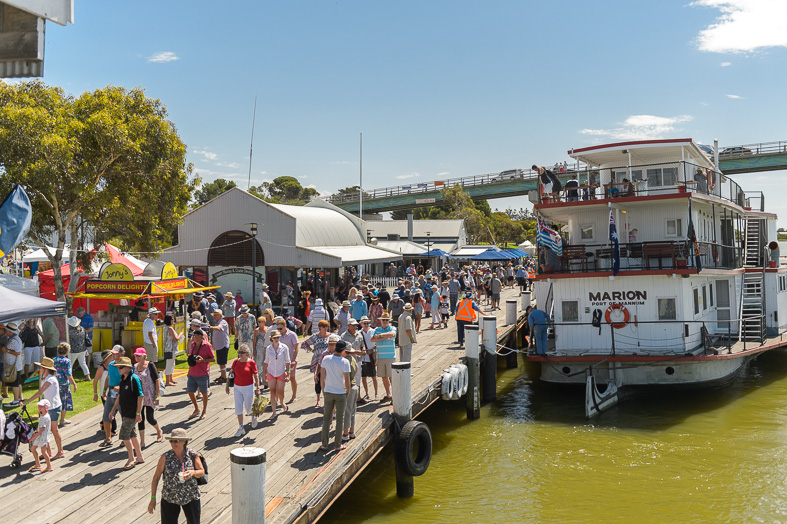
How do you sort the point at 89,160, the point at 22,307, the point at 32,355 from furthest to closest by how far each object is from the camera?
1. the point at 89,160
2. the point at 32,355
3. the point at 22,307

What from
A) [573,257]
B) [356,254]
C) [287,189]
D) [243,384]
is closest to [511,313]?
[573,257]

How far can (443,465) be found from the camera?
13133mm

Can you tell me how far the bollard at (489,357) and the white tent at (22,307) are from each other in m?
10.9

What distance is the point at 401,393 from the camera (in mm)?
11609

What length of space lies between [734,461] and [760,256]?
13.6 metres

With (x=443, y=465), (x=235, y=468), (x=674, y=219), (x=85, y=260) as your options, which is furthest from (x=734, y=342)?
(x=85, y=260)

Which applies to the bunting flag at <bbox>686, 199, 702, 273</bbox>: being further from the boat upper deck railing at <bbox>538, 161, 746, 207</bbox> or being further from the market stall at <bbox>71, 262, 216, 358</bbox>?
the market stall at <bbox>71, 262, 216, 358</bbox>

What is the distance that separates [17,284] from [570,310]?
1421cm

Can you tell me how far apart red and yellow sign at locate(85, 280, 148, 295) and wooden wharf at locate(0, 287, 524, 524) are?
493 cm

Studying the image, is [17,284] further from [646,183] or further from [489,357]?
[646,183]

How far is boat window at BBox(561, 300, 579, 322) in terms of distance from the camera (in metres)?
18.0

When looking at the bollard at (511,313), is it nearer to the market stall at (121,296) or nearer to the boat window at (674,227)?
the boat window at (674,227)

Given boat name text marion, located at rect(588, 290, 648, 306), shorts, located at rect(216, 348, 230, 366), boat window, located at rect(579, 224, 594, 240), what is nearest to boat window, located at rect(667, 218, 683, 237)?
boat window, located at rect(579, 224, 594, 240)

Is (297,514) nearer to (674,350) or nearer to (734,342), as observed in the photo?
(674,350)
